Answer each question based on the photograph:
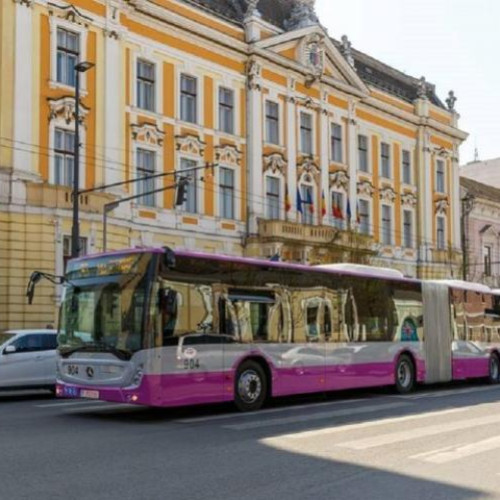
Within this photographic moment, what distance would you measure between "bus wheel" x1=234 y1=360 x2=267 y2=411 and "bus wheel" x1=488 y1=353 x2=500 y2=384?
10.3m

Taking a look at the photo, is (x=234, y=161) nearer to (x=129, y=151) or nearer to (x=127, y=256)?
(x=129, y=151)

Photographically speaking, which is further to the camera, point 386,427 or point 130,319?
point 130,319

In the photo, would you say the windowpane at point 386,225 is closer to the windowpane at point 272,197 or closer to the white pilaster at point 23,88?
the windowpane at point 272,197

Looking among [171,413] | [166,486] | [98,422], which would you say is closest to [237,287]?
[171,413]

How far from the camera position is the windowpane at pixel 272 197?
1549 inches

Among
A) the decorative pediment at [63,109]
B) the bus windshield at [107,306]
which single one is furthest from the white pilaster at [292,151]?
the bus windshield at [107,306]

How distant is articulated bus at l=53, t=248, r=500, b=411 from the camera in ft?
44.4

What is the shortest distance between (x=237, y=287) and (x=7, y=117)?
1671 cm

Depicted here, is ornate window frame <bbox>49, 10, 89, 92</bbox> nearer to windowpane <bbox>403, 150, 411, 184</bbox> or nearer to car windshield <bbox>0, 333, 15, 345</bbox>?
car windshield <bbox>0, 333, 15, 345</bbox>

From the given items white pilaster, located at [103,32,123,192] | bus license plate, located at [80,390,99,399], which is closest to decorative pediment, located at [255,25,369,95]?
white pilaster, located at [103,32,123,192]

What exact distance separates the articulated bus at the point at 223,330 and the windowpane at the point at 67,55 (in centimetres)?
1633

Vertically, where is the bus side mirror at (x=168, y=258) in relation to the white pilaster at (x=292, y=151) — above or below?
below

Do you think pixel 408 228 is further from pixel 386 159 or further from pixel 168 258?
pixel 168 258

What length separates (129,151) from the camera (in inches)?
1300
